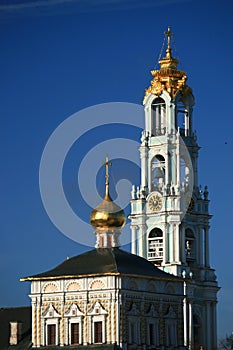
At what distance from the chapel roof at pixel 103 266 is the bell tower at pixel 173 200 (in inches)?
451

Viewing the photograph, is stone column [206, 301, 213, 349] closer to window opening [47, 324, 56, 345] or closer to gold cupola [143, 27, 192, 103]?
gold cupola [143, 27, 192, 103]

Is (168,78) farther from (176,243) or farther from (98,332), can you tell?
(98,332)

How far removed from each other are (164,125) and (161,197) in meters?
5.02

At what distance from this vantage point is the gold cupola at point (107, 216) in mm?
99125

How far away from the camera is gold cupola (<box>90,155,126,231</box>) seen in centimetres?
9912

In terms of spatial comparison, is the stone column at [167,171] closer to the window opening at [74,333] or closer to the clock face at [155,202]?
the clock face at [155,202]

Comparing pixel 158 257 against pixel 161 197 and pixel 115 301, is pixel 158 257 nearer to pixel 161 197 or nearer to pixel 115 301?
pixel 161 197

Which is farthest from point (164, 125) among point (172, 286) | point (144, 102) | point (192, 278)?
point (172, 286)

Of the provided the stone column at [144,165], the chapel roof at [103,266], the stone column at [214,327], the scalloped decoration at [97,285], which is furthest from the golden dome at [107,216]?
the stone column at [214,327]

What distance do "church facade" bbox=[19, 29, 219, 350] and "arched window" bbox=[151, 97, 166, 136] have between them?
2.5 inches

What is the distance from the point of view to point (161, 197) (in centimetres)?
11119

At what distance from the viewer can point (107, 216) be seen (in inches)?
3900

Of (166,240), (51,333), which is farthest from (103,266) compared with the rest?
(166,240)

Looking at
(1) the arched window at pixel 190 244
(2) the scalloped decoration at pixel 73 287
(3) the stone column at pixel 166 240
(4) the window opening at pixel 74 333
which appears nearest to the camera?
(4) the window opening at pixel 74 333
